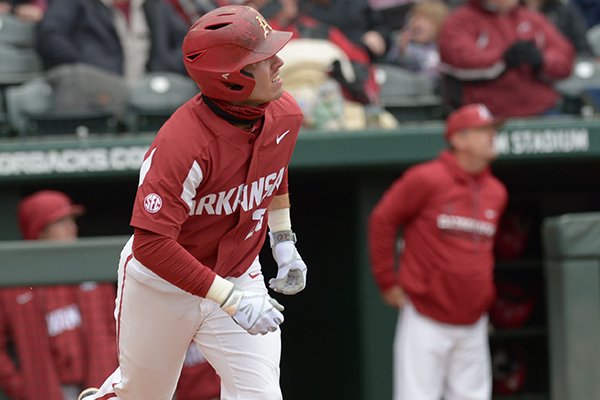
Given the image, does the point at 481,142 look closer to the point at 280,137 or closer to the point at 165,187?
the point at 280,137

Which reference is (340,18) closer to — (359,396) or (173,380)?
(359,396)

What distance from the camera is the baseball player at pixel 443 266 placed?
19.4 ft

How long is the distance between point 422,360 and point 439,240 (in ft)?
1.92

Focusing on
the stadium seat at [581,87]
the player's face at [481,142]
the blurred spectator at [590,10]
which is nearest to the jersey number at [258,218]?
the player's face at [481,142]

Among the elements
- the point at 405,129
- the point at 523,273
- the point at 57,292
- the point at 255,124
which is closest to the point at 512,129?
the point at 405,129

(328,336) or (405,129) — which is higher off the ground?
(405,129)

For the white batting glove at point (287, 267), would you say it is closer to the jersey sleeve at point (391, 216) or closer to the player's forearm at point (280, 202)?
the player's forearm at point (280, 202)

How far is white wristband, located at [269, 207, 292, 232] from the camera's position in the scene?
3.87 m

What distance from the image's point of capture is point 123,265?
369cm

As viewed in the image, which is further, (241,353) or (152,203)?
(241,353)

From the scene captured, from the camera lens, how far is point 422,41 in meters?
7.68

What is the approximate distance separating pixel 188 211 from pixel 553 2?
496 centimetres

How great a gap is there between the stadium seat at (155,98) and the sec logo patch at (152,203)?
318 cm

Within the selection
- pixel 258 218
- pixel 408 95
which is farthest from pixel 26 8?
pixel 258 218
